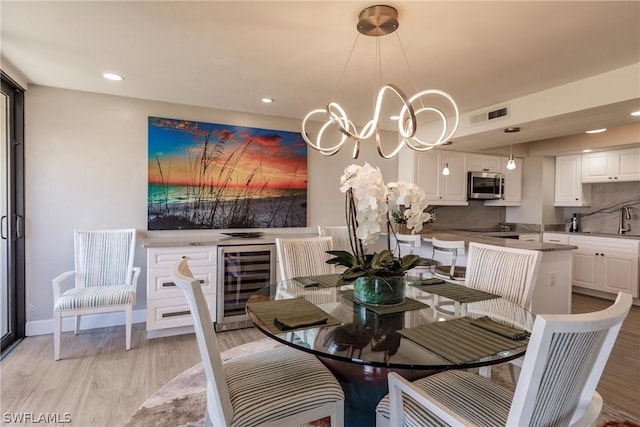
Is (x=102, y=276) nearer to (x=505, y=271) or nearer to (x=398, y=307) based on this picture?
(x=398, y=307)

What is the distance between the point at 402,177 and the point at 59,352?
4.27 metres

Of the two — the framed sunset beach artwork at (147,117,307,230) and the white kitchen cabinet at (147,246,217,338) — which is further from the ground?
the framed sunset beach artwork at (147,117,307,230)

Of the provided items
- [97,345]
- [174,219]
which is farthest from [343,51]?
[97,345]

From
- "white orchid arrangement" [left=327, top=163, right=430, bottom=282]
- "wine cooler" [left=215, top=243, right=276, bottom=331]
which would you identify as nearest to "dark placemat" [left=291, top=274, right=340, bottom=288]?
"white orchid arrangement" [left=327, top=163, right=430, bottom=282]

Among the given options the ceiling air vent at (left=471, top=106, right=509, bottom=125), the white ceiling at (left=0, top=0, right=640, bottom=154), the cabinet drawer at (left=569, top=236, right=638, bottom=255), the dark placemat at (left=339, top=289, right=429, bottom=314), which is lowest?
the dark placemat at (left=339, top=289, right=429, bottom=314)

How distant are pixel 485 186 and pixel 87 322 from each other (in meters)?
5.41

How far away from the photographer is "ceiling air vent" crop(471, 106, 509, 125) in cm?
332

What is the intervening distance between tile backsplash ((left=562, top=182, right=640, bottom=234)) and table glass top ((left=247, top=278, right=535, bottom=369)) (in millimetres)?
4575

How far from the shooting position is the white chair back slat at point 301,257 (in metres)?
2.53

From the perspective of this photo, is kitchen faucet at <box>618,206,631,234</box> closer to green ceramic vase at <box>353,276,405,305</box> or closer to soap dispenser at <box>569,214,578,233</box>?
soap dispenser at <box>569,214,578,233</box>

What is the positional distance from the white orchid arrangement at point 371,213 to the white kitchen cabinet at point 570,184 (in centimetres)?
488

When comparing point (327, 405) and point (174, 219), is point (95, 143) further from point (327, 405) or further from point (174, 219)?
point (327, 405)

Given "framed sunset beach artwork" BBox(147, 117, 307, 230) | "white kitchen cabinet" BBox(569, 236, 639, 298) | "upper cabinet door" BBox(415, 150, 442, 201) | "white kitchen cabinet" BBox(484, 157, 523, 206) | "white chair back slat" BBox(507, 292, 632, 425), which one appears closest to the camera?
"white chair back slat" BBox(507, 292, 632, 425)

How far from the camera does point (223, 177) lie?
3752 millimetres
